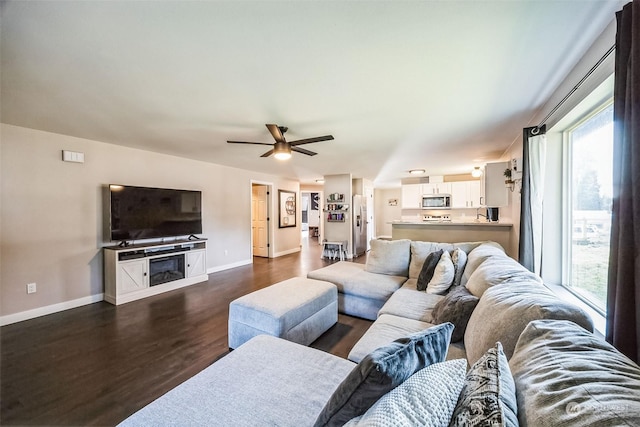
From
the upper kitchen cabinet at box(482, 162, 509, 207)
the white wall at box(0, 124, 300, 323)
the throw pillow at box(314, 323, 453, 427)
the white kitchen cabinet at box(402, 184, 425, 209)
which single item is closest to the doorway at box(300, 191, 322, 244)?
the white kitchen cabinet at box(402, 184, 425, 209)

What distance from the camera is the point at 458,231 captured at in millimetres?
3893

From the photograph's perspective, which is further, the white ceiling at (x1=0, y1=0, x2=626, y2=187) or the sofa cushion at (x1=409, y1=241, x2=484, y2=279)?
the sofa cushion at (x1=409, y1=241, x2=484, y2=279)

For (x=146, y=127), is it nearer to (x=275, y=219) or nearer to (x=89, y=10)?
(x=89, y=10)

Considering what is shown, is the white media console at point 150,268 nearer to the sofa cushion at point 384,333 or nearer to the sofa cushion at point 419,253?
the sofa cushion at point 384,333

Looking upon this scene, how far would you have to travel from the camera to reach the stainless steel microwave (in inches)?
266

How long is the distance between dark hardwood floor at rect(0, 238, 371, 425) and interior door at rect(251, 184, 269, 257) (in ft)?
11.1

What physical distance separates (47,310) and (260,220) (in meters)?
4.59

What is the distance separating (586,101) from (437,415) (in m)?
2.36

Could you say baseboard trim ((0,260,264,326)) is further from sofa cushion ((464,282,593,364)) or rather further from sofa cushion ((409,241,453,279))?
sofa cushion ((464,282,593,364))

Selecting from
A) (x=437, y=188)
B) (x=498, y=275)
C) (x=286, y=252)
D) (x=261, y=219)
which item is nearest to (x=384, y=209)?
(x=437, y=188)

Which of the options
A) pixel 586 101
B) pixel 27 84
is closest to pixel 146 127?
pixel 27 84

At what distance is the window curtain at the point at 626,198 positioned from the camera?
968 millimetres

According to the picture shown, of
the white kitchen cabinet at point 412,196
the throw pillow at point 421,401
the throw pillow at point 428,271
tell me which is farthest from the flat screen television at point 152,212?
the white kitchen cabinet at point 412,196

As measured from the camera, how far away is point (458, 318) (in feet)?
5.56
